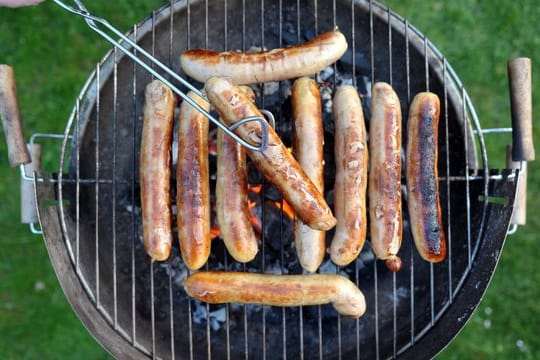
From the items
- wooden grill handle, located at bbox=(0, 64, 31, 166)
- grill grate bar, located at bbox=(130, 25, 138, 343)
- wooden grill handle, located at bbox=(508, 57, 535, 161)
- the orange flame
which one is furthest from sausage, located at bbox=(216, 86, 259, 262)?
wooden grill handle, located at bbox=(508, 57, 535, 161)

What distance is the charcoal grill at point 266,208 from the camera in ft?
11.7

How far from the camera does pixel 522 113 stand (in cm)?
318

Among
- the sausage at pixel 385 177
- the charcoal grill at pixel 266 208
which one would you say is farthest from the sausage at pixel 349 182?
the charcoal grill at pixel 266 208

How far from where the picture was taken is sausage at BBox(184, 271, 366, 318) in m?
3.16

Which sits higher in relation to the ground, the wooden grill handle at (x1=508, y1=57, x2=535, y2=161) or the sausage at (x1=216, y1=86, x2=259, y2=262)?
the wooden grill handle at (x1=508, y1=57, x2=535, y2=161)

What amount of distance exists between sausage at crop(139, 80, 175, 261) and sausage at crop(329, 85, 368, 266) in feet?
3.30

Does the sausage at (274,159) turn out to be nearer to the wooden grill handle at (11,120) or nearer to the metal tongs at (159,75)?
the metal tongs at (159,75)

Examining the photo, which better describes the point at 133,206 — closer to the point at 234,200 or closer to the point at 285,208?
the point at 234,200

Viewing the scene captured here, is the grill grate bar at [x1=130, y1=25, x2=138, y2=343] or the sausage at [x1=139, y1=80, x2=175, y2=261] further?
the grill grate bar at [x1=130, y1=25, x2=138, y2=343]

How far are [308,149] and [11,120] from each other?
174 cm

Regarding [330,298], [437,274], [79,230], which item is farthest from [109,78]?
[437,274]

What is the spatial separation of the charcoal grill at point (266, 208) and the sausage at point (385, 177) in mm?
298

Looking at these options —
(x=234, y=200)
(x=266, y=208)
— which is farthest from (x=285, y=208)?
(x=234, y=200)

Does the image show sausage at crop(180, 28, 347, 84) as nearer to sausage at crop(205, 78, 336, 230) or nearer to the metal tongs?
sausage at crop(205, 78, 336, 230)
